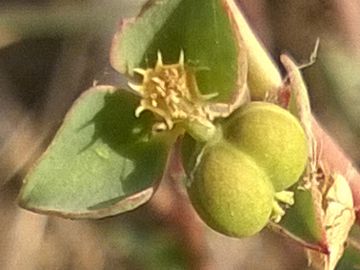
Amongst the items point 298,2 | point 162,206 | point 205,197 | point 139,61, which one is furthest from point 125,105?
point 298,2

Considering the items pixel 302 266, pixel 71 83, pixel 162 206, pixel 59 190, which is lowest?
pixel 302 266

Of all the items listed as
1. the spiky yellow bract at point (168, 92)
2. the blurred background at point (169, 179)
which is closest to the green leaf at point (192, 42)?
the spiky yellow bract at point (168, 92)

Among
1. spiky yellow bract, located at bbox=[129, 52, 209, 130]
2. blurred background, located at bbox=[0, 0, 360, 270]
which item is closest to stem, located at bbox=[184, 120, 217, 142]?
spiky yellow bract, located at bbox=[129, 52, 209, 130]

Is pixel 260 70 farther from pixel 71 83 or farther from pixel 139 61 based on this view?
pixel 71 83

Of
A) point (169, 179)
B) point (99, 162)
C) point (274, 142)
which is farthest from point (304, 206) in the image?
point (169, 179)

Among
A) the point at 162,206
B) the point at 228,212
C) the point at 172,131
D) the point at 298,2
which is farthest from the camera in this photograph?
the point at 298,2

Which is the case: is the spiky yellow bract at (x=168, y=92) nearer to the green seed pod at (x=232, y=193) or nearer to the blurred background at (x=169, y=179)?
the green seed pod at (x=232, y=193)
